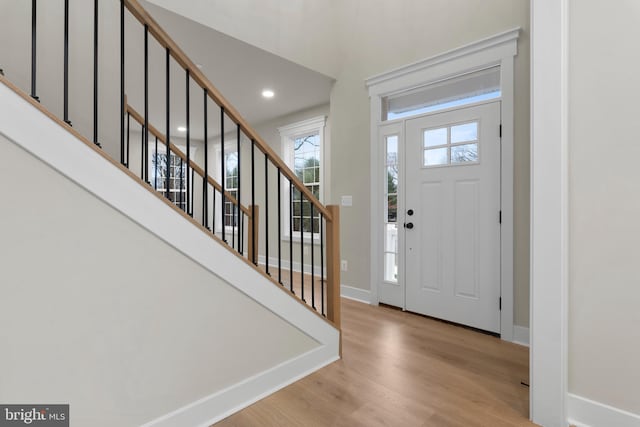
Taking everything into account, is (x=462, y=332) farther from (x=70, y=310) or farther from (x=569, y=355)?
(x=70, y=310)

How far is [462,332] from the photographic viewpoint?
2.79m

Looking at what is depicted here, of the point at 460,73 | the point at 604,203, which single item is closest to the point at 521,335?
the point at 604,203

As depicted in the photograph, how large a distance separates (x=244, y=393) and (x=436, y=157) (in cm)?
254

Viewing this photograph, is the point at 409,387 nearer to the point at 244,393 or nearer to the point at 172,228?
the point at 244,393

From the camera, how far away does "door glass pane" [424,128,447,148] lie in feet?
9.87

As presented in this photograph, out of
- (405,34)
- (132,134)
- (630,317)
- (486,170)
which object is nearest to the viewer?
(630,317)

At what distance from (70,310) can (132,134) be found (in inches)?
220

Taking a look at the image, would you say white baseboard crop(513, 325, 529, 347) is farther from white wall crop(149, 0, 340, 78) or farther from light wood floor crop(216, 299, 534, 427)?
white wall crop(149, 0, 340, 78)

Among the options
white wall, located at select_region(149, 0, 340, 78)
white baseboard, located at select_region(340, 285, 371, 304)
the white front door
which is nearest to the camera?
white wall, located at select_region(149, 0, 340, 78)

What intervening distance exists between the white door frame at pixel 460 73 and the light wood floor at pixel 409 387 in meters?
0.54

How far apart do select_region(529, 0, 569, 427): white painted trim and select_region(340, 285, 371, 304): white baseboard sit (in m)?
2.08

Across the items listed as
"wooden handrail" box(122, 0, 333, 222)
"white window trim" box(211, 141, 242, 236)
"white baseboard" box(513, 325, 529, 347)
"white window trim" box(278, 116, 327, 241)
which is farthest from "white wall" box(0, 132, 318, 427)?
"white window trim" box(211, 141, 242, 236)

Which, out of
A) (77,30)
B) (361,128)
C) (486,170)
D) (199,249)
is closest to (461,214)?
(486,170)

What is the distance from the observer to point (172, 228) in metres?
1.44
